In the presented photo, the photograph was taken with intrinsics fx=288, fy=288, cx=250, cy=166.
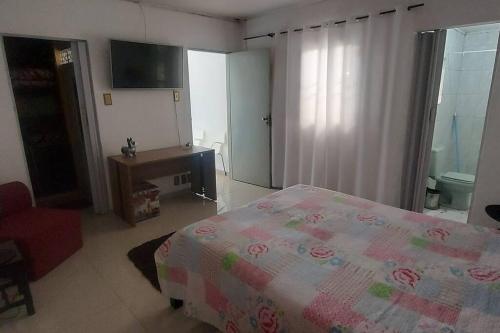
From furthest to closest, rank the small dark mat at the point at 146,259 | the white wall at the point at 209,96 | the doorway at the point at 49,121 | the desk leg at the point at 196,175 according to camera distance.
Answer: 1. the white wall at the point at 209,96
2. the desk leg at the point at 196,175
3. the doorway at the point at 49,121
4. the small dark mat at the point at 146,259

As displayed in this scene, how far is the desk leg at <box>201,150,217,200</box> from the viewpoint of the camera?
3.77 metres

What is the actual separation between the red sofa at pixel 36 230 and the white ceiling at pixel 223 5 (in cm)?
241

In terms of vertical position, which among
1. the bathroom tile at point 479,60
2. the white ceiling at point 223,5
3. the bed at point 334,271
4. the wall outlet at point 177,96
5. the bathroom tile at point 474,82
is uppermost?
the white ceiling at point 223,5

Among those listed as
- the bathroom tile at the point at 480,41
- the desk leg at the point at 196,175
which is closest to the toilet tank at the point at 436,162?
the bathroom tile at the point at 480,41

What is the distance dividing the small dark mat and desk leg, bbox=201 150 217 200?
1141 mm

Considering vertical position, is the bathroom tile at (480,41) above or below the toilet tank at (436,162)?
above

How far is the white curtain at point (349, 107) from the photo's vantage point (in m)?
2.96

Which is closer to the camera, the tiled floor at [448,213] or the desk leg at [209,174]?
the tiled floor at [448,213]

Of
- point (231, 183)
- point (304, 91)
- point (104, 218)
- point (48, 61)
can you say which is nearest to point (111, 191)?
point (104, 218)

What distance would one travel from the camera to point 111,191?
340 cm

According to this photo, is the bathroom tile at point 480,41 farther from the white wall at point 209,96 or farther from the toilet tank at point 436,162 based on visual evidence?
the white wall at point 209,96

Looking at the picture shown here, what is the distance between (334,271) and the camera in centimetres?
126

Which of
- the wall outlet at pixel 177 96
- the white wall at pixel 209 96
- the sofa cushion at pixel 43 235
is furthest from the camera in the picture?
the white wall at pixel 209 96

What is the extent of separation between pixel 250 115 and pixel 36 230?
115 inches
